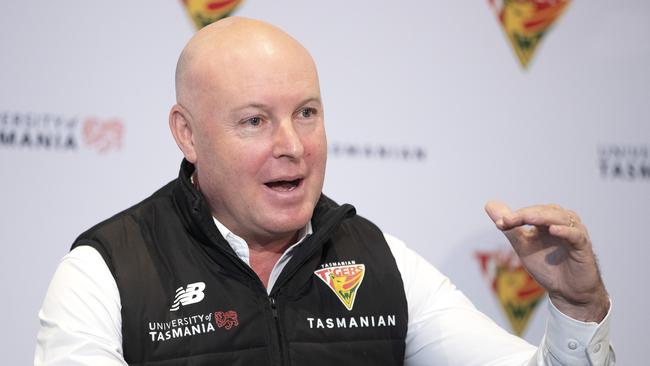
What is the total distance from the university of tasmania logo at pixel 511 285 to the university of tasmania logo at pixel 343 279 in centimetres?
71

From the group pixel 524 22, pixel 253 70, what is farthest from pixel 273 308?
pixel 524 22

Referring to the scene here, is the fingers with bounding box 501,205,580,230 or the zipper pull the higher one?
the fingers with bounding box 501,205,580,230

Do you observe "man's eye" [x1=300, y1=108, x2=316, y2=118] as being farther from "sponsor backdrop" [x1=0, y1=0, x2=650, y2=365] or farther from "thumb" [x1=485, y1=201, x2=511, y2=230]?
"sponsor backdrop" [x1=0, y1=0, x2=650, y2=365]

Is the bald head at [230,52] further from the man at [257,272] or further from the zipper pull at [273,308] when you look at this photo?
the zipper pull at [273,308]

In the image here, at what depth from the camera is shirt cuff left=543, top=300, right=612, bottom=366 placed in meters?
1.31

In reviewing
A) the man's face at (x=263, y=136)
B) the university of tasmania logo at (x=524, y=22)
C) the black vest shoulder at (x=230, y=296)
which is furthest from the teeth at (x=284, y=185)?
the university of tasmania logo at (x=524, y=22)

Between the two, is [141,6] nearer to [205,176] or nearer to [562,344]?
[205,176]

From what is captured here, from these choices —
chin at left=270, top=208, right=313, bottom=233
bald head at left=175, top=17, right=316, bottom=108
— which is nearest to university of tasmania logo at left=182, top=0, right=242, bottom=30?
bald head at left=175, top=17, right=316, bottom=108

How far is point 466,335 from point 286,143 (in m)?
0.52

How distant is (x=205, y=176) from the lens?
1537 mm

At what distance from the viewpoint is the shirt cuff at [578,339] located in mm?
1309

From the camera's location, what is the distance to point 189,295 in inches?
57.1

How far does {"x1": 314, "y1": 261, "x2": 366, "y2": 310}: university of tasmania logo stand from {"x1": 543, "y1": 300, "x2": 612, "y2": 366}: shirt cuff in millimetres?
406

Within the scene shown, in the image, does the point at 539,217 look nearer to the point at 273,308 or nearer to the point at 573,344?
the point at 573,344
